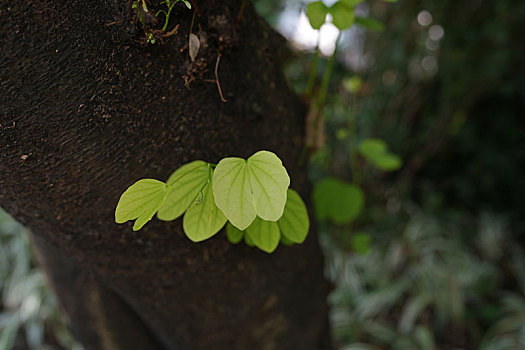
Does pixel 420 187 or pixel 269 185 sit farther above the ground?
pixel 269 185

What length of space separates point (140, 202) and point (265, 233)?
0.20 metres

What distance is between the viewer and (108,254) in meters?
0.58

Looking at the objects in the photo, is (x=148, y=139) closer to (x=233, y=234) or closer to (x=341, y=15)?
(x=233, y=234)

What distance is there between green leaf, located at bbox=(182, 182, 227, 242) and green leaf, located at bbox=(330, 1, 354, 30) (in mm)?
379

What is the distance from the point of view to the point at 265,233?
1.76 ft

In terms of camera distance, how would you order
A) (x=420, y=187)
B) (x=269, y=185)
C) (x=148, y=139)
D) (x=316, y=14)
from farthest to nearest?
(x=420, y=187)
(x=316, y=14)
(x=148, y=139)
(x=269, y=185)

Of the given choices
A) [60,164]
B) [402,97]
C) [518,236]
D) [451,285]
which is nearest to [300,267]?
[60,164]

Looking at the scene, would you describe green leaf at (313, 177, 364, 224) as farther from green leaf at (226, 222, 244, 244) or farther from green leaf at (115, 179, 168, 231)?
green leaf at (115, 179, 168, 231)

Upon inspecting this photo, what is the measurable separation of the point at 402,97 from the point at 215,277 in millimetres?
2364

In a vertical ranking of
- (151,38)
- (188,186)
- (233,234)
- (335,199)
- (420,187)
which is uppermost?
(151,38)

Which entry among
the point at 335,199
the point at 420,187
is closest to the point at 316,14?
the point at 335,199

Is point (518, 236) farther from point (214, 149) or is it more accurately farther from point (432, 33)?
point (214, 149)

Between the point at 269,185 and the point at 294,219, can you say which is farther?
the point at 294,219

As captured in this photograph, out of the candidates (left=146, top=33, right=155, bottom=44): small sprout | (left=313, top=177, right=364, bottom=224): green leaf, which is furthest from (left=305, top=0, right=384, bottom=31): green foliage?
(left=313, top=177, right=364, bottom=224): green leaf
